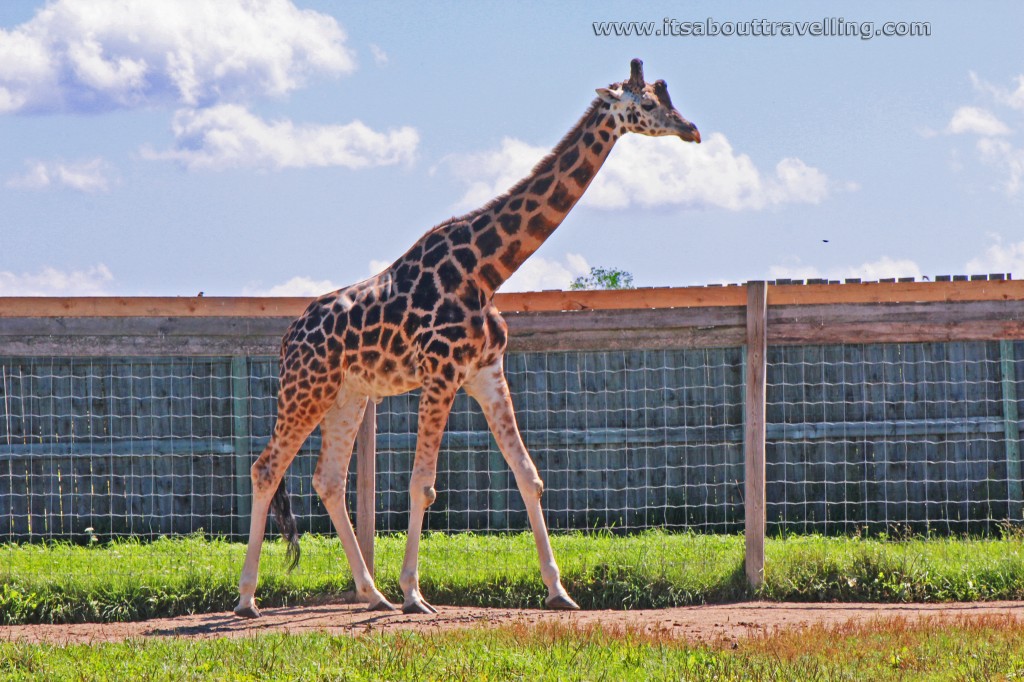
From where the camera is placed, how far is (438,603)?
8.51m

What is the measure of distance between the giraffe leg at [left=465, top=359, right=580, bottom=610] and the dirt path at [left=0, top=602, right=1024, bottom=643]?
0.73 ft

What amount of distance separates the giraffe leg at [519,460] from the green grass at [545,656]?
4.28ft

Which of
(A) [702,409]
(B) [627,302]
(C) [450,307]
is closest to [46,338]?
(C) [450,307]

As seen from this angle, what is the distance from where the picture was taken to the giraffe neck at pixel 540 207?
8.27m

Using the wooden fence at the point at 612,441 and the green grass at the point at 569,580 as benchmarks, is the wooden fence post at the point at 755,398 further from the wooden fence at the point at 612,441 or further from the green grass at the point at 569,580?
the wooden fence at the point at 612,441

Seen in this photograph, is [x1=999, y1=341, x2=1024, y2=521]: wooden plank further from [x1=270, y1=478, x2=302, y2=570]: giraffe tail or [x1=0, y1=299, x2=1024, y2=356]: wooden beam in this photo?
[x1=270, y1=478, x2=302, y2=570]: giraffe tail

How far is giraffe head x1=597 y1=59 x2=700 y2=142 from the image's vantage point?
26.6ft

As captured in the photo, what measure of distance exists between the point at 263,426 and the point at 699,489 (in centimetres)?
453

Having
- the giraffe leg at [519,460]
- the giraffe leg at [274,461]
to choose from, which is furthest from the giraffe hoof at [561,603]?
the giraffe leg at [274,461]

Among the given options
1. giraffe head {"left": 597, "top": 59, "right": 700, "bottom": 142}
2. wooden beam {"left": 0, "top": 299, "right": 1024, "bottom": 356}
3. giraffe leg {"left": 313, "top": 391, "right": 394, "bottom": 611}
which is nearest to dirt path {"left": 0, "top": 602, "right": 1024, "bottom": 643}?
giraffe leg {"left": 313, "top": 391, "right": 394, "bottom": 611}

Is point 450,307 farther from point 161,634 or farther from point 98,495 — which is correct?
point 98,495

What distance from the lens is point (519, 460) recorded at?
812cm

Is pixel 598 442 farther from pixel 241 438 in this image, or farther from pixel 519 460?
pixel 519 460

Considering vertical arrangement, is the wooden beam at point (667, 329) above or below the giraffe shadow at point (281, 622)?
above
